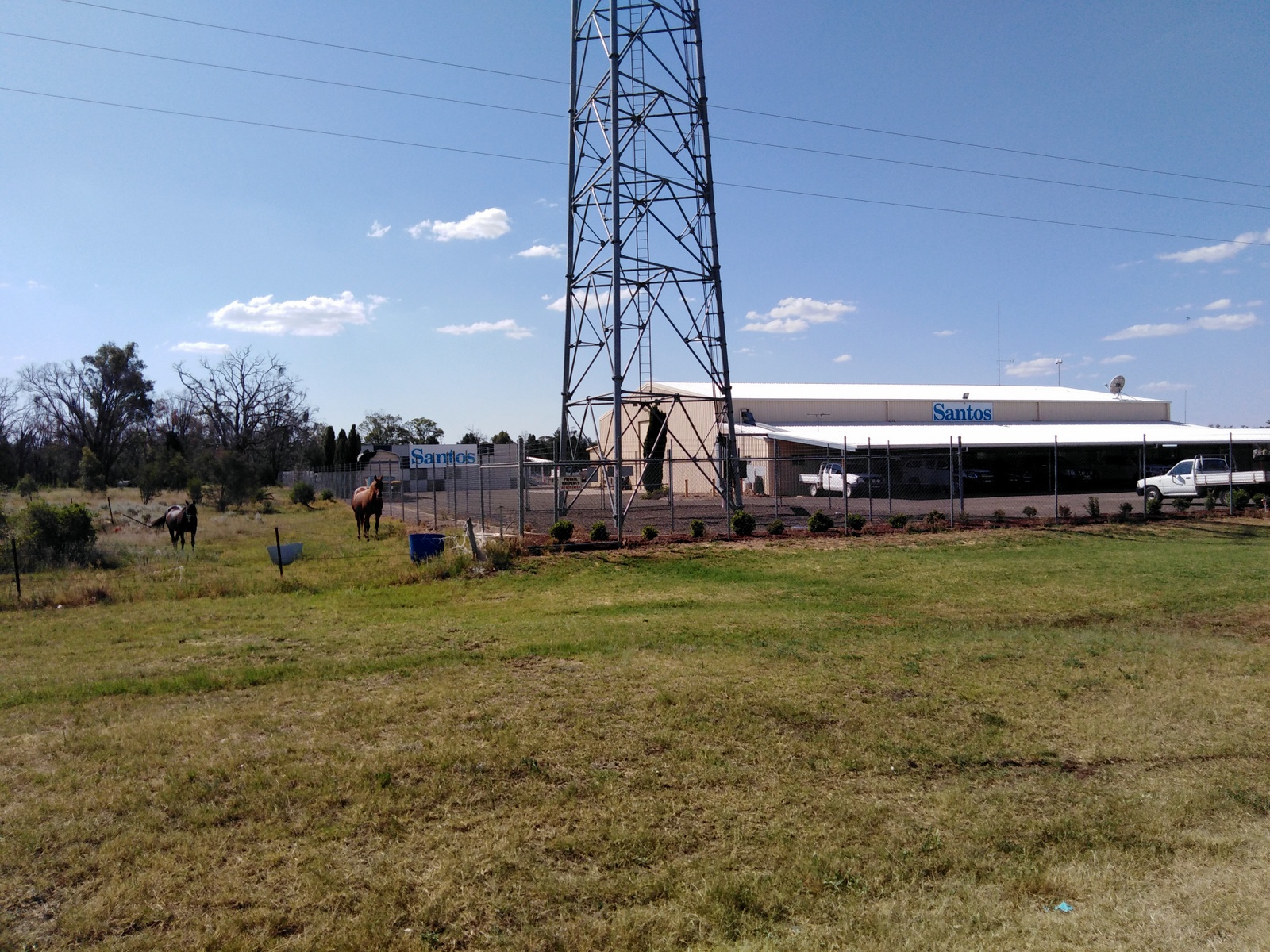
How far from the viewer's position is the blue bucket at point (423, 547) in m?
18.0

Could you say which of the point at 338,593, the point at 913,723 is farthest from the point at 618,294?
the point at 913,723

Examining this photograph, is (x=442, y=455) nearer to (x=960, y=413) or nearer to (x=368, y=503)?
(x=960, y=413)

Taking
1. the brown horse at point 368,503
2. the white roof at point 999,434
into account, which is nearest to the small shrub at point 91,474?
the brown horse at point 368,503

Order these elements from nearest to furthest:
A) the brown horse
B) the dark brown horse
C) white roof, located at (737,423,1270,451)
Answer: the dark brown horse, the brown horse, white roof, located at (737,423,1270,451)

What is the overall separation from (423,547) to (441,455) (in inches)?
1784

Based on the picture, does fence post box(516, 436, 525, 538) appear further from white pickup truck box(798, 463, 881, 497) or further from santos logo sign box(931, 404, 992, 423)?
santos logo sign box(931, 404, 992, 423)

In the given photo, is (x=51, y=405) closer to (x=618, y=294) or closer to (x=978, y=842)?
(x=618, y=294)

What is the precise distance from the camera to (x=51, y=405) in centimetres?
7512

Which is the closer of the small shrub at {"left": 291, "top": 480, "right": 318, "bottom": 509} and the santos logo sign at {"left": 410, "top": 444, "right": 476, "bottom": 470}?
the small shrub at {"left": 291, "top": 480, "right": 318, "bottom": 509}

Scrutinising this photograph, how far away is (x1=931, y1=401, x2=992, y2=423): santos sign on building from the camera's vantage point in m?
49.5

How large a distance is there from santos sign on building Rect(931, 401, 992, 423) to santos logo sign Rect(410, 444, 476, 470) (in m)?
29.8

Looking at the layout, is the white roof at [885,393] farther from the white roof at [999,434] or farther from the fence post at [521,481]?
the fence post at [521,481]

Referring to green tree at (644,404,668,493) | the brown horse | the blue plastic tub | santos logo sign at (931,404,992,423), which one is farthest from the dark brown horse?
santos logo sign at (931,404,992,423)

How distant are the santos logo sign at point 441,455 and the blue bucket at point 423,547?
41.5 metres
